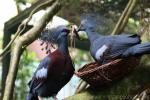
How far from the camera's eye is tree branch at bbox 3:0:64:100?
65.4 inches

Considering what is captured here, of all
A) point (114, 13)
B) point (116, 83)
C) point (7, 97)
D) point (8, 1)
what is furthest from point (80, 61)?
point (116, 83)

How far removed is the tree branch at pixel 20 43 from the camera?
1662 millimetres

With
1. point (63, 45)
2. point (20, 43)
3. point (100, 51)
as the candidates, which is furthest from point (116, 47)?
point (20, 43)

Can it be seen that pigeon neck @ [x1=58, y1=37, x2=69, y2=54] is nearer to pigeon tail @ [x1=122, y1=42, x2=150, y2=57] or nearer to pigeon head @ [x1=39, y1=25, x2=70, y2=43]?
pigeon head @ [x1=39, y1=25, x2=70, y2=43]

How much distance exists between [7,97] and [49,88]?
22cm

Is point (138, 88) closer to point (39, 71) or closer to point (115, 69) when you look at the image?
point (115, 69)

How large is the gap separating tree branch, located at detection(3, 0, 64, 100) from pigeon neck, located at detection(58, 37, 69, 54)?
0.29 metres

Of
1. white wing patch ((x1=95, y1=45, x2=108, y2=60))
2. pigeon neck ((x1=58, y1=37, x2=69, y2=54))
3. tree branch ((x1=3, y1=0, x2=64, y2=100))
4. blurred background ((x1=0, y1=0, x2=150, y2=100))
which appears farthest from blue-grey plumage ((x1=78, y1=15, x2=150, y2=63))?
blurred background ((x1=0, y1=0, x2=150, y2=100))

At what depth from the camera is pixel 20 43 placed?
5.94 feet

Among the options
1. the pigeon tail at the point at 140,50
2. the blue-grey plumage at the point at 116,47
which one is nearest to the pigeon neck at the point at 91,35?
the blue-grey plumage at the point at 116,47

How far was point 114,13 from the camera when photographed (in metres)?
2.61

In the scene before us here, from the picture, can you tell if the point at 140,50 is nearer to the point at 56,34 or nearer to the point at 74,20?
the point at 56,34

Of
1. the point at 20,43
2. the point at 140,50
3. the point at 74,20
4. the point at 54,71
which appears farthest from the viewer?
the point at 74,20

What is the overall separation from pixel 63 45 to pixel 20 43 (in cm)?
37
